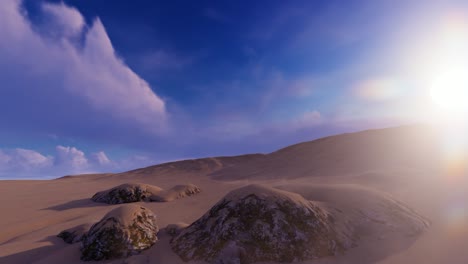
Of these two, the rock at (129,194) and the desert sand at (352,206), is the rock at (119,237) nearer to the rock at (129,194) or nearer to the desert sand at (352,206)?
the desert sand at (352,206)

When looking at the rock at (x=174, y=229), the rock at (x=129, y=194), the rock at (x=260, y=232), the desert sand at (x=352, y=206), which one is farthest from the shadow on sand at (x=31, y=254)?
the rock at (x=129, y=194)

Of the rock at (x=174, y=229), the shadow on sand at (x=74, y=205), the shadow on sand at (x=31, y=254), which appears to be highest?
the shadow on sand at (x=74, y=205)

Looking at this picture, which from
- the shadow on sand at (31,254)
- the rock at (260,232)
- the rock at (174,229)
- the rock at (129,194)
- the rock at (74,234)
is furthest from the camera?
the rock at (129,194)

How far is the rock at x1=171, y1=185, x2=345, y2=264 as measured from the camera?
4797mm

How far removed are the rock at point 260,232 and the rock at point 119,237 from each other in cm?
62

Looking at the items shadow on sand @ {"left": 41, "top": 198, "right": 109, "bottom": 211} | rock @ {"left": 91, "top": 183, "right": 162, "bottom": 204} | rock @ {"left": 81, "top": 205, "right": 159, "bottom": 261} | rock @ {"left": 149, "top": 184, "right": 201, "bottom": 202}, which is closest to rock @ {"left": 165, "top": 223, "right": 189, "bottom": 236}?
rock @ {"left": 81, "top": 205, "right": 159, "bottom": 261}

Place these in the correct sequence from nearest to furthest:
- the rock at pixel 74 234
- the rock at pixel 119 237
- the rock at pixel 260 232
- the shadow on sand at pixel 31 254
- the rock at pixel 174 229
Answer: the rock at pixel 260 232 < the rock at pixel 119 237 < the shadow on sand at pixel 31 254 < the rock at pixel 174 229 < the rock at pixel 74 234

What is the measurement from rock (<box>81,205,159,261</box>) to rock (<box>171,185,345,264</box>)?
618 mm

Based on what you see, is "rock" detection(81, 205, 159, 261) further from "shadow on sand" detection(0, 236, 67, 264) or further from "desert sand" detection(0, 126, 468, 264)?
"shadow on sand" detection(0, 236, 67, 264)

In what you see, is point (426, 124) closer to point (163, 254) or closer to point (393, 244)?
point (393, 244)

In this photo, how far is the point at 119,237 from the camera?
5480 mm

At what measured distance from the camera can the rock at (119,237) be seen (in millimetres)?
5371

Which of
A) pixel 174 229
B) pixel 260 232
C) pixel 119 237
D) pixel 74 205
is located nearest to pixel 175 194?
pixel 74 205

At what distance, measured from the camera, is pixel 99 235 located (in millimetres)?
5488
